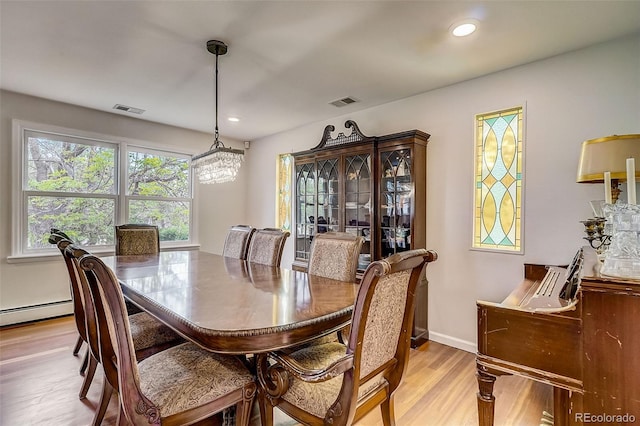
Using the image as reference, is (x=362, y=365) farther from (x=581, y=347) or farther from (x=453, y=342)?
(x=453, y=342)

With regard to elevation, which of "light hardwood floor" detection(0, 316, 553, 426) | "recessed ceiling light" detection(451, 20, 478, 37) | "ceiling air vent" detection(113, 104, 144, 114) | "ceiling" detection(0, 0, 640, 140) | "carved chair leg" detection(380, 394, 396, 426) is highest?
"ceiling air vent" detection(113, 104, 144, 114)

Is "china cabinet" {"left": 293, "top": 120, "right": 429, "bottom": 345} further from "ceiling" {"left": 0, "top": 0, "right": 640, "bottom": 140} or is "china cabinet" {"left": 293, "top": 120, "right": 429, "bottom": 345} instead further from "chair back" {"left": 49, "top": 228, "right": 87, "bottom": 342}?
"chair back" {"left": 49, "top": 228, "right": 87, "bottom": 342}

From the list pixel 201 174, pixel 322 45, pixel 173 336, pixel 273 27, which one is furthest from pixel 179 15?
pixel 173 336

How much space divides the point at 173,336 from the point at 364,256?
6.85 ft

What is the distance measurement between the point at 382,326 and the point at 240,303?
72cm

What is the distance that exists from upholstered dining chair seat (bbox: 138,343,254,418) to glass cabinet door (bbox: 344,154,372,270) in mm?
2116

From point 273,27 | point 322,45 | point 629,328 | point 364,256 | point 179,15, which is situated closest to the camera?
point 629,328

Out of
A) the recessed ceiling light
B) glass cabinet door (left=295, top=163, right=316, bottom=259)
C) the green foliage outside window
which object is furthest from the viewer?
glass cabinet door (left=295, top=163, right=316, bottom=259)

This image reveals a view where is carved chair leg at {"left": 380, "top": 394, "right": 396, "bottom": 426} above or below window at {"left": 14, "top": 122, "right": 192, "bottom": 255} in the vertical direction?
below

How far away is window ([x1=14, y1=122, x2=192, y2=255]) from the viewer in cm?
354

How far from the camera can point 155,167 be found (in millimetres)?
4504

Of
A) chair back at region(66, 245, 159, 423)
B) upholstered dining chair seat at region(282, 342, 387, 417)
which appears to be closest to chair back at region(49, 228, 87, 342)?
chair back at region(66, 245, 159, 423)

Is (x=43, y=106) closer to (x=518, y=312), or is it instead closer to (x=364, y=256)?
(x=364, y=256)

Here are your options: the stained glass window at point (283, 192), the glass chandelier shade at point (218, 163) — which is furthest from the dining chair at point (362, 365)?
the stained glass window at point (283, 192)
